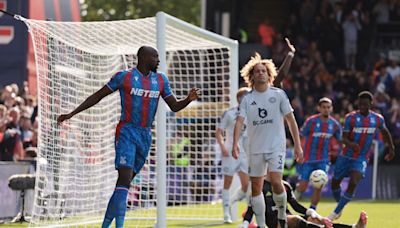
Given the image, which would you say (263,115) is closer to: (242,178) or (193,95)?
(193,95)

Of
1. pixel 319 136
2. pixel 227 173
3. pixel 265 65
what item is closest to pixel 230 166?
pixel 227 173

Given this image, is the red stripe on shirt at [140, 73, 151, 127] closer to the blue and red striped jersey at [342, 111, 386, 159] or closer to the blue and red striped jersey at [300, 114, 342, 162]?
the blue and red striped jersey at [342, 111, 386, 159]

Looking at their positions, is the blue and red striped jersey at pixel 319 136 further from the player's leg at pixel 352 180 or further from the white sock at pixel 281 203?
the white sock at pixel 281 203

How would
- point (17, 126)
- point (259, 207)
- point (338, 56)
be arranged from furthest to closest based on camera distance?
1. point (338, 56)
2. point (17, 126)
3. point (259, 207)

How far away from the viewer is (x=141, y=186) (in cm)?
1705

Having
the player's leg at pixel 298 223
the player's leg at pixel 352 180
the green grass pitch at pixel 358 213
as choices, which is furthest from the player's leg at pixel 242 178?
the player's leg at pixel 298 223

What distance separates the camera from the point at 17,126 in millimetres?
18391

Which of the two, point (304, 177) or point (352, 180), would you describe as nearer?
point (352, 180)

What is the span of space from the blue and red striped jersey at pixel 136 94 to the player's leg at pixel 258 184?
1456 millimetres

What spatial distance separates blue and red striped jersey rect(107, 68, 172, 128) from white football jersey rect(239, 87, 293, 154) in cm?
129

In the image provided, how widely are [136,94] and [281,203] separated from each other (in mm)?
2166

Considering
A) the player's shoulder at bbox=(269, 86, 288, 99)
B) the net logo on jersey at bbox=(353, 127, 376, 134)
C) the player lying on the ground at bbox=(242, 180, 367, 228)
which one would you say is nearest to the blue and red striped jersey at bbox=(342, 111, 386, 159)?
the net logo on jersey at bbox=(353, 127, 376, 134)

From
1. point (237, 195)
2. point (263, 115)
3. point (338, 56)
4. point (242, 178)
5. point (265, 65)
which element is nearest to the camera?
point (263, 115)

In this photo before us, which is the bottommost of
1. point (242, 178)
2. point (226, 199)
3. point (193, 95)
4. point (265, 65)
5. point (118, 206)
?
point (226, 199)
